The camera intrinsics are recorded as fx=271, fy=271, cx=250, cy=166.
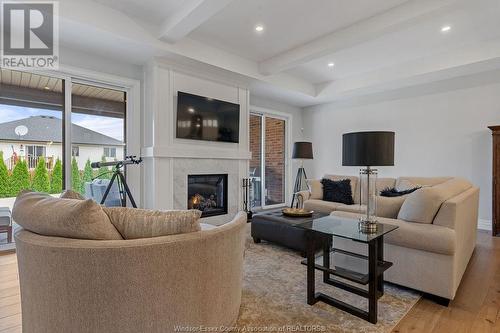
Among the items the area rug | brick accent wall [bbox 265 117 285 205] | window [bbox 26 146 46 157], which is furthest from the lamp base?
brick accent wall [bbox 265 117 285 205]

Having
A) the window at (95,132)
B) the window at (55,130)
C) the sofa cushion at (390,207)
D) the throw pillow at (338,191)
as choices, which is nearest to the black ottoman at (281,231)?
the sofa cushion at (390,207)

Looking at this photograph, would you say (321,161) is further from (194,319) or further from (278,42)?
(194,319)

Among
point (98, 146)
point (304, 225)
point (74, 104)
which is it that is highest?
point (74, 104)

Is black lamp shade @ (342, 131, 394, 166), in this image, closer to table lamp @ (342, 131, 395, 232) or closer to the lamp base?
table lamp @ (342, 131, 395, 232)

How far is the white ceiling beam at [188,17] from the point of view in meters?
2.73

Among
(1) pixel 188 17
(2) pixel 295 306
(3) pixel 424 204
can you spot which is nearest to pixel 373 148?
(3) pixel 424 204

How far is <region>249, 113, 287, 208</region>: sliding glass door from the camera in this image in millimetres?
6211

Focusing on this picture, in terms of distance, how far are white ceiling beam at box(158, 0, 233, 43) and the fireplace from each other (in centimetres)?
208

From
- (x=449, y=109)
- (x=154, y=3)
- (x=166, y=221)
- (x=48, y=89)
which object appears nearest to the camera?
(x=166, y=221)

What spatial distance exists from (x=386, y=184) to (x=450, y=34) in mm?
2255

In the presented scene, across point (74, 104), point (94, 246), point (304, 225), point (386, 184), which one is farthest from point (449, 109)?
point (74, 104)

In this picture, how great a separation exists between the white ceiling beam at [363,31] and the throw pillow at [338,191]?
2.05 meters

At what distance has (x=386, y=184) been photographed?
4348 millimetres

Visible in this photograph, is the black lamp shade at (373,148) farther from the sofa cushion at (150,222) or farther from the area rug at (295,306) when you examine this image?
the sofa cushion at (150,222)
